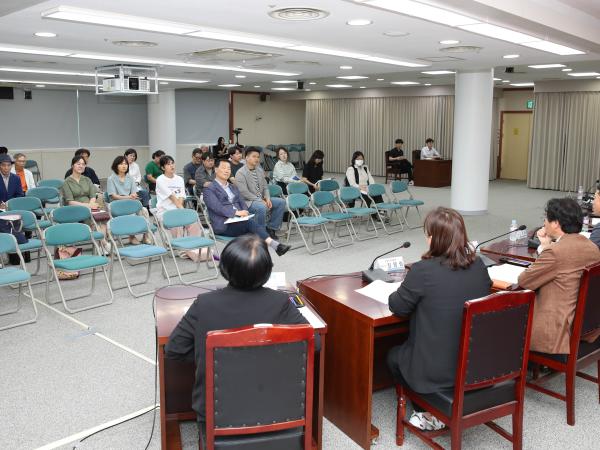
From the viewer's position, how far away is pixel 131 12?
211 inches

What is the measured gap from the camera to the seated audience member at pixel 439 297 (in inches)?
110

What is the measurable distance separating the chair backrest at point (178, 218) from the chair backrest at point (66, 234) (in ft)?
3.09

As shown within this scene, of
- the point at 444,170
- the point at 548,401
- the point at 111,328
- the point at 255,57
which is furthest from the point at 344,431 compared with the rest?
the point at 444,170

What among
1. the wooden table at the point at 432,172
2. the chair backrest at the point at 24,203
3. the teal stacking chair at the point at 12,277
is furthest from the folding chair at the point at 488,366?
the wooden table at the point at 432,172

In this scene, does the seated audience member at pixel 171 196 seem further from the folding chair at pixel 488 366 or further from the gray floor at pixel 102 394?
the folding chair at pixel 488 366

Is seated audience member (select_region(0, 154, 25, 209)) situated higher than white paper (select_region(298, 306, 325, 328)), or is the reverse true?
seated audience member (select_region(0, 154, 25, 209))

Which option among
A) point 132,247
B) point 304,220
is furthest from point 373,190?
point 132,247

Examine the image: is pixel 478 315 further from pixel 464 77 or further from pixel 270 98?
pixel 270 98

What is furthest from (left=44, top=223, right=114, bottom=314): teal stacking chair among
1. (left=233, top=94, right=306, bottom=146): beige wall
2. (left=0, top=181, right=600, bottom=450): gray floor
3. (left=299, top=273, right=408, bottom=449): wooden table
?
(left=233, top=94, right=306, bottom=146): beige wall

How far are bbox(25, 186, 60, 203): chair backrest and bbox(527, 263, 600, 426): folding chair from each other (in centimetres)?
759

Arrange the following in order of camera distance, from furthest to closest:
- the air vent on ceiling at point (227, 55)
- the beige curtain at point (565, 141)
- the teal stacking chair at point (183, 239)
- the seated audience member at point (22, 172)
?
the beige curtain at point (565, 141) < the seated audience member at point (22, 172) < the air vent on ceiling at point (227, 55) < the teal stacking chair at point (183, 239)

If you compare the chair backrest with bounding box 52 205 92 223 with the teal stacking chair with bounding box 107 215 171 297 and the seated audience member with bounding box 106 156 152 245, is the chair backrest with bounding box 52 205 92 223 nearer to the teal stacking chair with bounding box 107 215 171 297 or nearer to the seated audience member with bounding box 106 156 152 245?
the teal stacking chair with bounding box 107 215 171 297

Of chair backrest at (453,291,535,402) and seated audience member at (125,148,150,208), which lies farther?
seated audience member at (125,148,150,208)

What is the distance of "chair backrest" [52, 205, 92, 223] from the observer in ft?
22.1
